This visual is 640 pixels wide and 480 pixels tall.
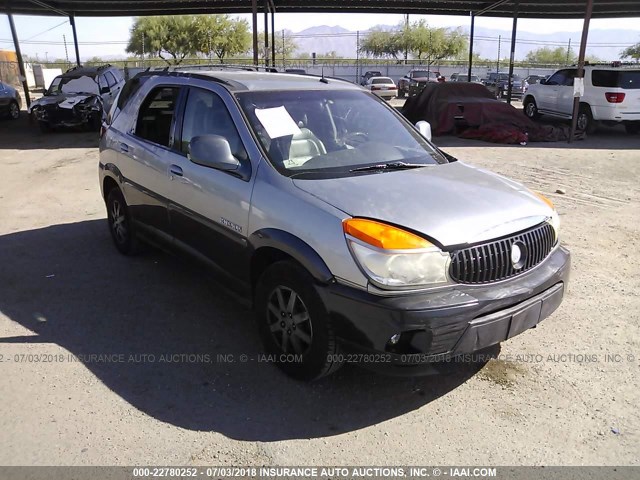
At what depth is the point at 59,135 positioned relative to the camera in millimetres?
15641

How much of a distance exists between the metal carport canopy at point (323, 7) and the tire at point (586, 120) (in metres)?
5.93

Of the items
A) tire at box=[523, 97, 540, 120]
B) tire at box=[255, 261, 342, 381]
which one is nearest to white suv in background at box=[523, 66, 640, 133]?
tire at box=[523, 97, 540, 120]

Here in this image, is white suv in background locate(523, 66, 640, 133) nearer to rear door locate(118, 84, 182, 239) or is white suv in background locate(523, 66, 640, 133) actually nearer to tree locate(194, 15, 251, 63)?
rear door locate(118, 84, 182, 239)

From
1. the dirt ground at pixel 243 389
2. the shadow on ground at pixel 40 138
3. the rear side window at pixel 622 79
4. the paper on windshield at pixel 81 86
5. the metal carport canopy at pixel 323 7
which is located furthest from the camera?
the metal carport canopy at pixel 323 7

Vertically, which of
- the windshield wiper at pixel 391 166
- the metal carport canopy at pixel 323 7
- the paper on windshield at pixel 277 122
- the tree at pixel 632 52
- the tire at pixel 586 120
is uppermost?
the metal carport canopy at pixel 323 7

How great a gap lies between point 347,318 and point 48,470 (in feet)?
5.54

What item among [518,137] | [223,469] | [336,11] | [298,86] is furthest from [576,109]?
[223,469]

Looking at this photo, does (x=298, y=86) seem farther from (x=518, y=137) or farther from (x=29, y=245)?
(x=518, y=137)

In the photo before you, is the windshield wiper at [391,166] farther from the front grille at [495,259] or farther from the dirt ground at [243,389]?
the dirt ground at [243,389]

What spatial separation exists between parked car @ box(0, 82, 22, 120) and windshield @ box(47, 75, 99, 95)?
3.98 m

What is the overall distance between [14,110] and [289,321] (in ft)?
66.8

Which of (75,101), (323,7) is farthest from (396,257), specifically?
(323,7)

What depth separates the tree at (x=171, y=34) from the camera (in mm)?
50875

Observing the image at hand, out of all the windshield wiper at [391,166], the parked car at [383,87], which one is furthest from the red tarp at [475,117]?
the parked car at [383,87]
